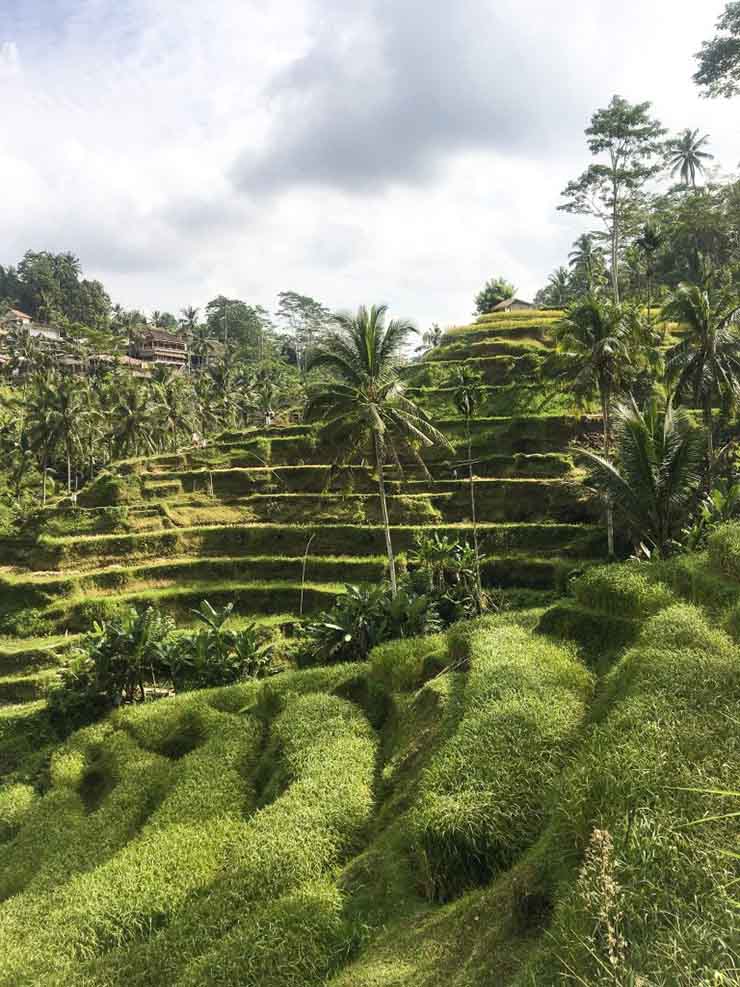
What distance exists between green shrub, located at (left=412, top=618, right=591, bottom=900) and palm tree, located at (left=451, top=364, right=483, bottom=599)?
11.4 meters

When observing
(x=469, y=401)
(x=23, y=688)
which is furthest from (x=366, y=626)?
(x=23, y=688)

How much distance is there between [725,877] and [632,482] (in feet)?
33.3

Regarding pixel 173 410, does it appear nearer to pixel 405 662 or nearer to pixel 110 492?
pixel 110 492

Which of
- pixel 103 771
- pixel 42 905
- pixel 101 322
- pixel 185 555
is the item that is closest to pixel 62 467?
pixel 185 555

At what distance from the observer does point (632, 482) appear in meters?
13.6

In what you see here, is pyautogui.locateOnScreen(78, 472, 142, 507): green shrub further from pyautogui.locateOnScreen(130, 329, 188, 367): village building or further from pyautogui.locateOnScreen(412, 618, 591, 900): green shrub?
pyautogui.locateOnScreen(130, 329, 188, 367): village building

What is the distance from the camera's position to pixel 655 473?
13.3 m

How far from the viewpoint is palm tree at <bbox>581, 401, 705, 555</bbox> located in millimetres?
13156

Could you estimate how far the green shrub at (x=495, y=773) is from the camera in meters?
6.90

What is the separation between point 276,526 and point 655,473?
2316cm

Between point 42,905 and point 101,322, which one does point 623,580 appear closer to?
point 42,905

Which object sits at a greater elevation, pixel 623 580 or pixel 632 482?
pixel 632 482

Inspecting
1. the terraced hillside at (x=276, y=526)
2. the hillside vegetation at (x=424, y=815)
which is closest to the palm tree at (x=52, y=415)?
the terraced hillside at (x=276, y=526)

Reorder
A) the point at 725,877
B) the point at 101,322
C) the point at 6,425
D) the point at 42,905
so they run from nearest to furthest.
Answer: the point at 725,877 → the point at 42,905 → the point at 6,425 → the point at 101,322
